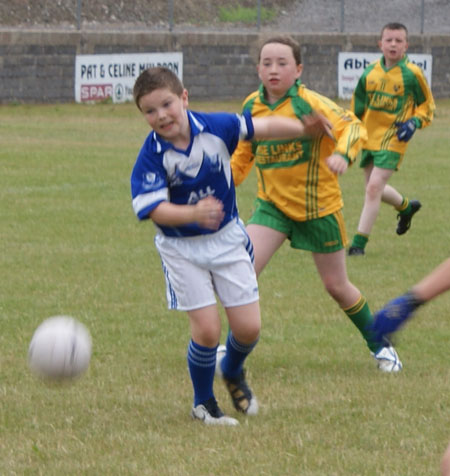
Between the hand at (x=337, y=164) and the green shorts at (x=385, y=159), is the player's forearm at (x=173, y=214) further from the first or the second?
the green shorts at (x=385, y=159)

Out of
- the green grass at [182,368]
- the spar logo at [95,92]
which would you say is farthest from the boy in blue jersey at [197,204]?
the spar logo at [95,92]

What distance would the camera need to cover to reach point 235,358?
5.53 meters

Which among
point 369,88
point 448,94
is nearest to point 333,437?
point 369,88

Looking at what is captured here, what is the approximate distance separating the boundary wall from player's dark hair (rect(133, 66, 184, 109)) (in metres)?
18.9

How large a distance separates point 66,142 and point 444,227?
8657 mm

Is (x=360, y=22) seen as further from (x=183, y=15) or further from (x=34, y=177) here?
(x=34, y=177)

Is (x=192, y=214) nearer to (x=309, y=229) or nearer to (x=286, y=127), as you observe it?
(x=286, y=127)

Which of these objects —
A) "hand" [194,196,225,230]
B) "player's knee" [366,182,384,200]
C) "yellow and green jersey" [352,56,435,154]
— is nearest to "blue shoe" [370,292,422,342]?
"hand" [194,196,225,230]

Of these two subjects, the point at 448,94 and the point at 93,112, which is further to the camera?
the point at 448,94

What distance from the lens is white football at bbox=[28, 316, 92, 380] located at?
16.7 ft

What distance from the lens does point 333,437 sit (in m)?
5.07

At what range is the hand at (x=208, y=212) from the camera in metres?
4.76

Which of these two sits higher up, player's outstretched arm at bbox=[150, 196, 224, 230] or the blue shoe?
the blue shoe

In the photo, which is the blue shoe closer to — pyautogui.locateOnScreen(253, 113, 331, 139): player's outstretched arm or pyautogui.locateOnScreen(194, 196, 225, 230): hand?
pyautogui.locateOnScreen(194, 196, 225, 230): hand
